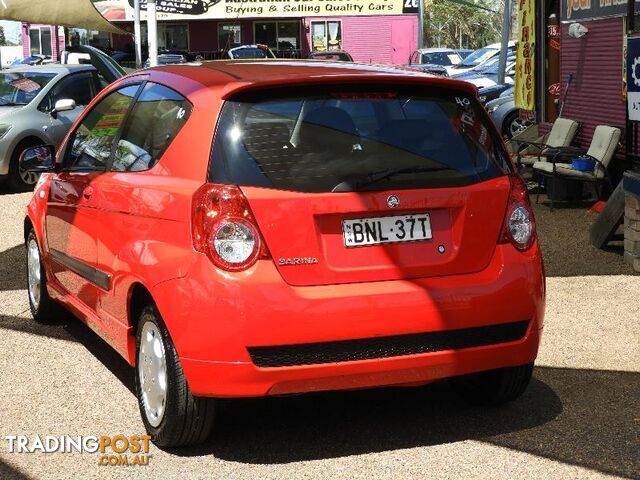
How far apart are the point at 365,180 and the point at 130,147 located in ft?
4.44

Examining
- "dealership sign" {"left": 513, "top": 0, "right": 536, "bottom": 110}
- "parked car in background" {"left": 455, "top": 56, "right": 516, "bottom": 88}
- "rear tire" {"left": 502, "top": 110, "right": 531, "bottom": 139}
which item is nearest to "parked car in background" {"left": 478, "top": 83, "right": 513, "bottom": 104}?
"parked car in background" {"left": 455, "top": 56, "right": 516, "bottom": 88}

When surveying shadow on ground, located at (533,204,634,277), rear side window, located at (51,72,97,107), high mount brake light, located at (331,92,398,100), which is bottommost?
A: shadow on ground, located at (533,204,634,277)

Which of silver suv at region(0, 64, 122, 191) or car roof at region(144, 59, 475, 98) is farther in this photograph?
silver suv at region(0, 64, 122, 191)

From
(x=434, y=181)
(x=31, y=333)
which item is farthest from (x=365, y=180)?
(x=31, y=333)

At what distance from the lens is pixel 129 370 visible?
6.15 meters

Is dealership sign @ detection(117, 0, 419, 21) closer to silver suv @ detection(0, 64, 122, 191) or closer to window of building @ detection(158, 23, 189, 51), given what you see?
window of building @ detection(158, 23, 189, 51)

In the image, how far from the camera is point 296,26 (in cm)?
5416

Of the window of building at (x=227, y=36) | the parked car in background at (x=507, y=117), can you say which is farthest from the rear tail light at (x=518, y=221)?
the window of building at (x=227, y=36)

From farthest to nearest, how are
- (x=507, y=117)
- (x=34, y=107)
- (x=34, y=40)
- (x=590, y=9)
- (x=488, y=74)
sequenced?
(x=34, y=40) → (x=488, y=74) → (x=507, y=117) → (x=34, y=107) → (x=590, y=9)

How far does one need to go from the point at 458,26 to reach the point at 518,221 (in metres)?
76.1

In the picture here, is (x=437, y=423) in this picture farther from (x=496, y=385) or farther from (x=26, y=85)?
(x=26, y=85)

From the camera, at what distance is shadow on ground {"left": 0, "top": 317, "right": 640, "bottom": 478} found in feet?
15.6

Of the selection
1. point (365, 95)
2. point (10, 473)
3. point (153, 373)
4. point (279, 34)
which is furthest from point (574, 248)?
point (279, 34)

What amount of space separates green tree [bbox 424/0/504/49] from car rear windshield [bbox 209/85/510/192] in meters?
74.2
